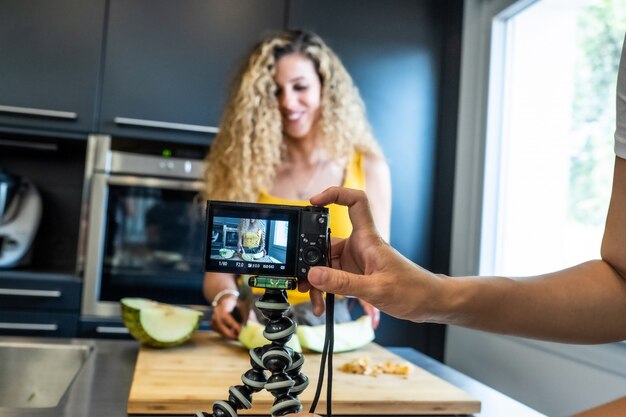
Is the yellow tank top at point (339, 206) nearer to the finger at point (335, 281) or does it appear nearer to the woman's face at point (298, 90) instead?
the woman's face at point (298, 90)

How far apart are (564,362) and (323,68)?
1.03 m

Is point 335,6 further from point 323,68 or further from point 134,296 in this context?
point 134,296

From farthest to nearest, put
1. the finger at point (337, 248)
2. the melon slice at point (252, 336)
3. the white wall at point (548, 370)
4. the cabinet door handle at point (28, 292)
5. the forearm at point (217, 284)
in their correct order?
the cabinet door handle at point (28, 292) → the forearm at point (217, 284) → the white wall at point (548, 370) → the melon slice at point (252, 336) → the finger at point (337, 248)

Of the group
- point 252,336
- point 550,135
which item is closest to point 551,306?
point 252,336

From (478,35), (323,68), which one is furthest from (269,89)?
(478,35)

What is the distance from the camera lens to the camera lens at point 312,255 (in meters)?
0.60

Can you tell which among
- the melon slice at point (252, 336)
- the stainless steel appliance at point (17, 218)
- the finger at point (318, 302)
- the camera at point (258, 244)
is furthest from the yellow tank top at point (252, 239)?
the stainless steel appliance at point (17, 218)

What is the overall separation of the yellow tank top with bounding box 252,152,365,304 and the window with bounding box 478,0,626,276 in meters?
0.65

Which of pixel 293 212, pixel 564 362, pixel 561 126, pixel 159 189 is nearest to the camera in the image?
pixel 293 212

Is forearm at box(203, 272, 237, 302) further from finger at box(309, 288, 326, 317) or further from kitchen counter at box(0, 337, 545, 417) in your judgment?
finger at box(309, 288, 326, 317)

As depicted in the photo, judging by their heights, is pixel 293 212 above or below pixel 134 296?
above

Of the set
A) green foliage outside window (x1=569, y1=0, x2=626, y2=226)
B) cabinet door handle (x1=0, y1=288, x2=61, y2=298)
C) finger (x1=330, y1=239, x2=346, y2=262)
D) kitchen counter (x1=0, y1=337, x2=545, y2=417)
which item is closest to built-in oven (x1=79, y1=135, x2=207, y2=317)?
cabinet door handle (x1=0, y1=288, x2=61, y2=298)

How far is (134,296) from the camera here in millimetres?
2115

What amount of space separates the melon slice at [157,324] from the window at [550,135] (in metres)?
1.13
